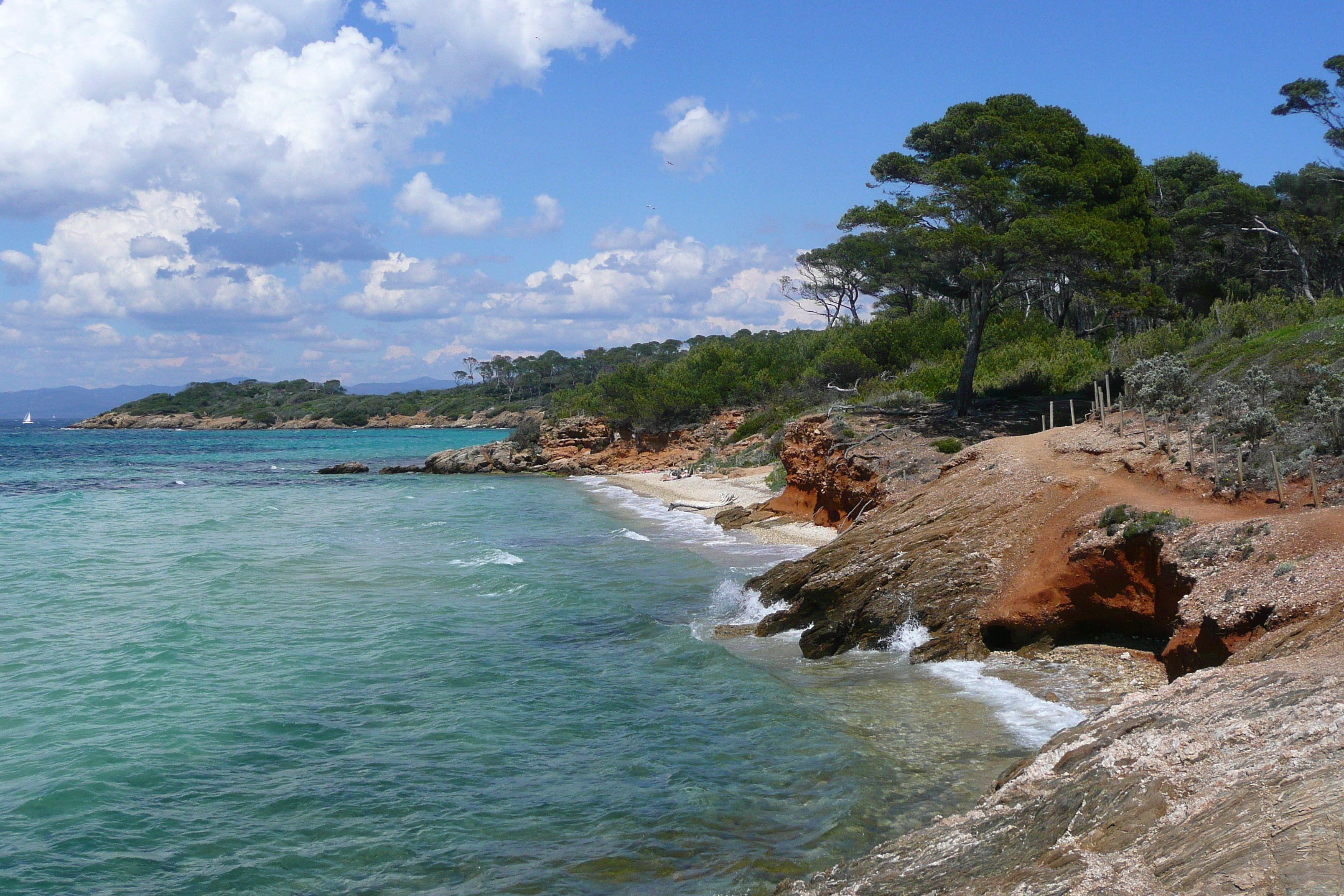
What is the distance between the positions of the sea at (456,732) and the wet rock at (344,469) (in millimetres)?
34915

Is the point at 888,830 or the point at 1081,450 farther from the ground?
the point at 1081,450

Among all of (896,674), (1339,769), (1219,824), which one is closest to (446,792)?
(896,674)

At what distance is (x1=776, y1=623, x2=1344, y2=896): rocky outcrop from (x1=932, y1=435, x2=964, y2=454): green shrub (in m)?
15.0

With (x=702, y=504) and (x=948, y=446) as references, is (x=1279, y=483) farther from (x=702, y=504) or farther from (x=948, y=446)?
(x=702, y=504)

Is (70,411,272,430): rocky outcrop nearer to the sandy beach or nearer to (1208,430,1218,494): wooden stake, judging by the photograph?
the sandy beach

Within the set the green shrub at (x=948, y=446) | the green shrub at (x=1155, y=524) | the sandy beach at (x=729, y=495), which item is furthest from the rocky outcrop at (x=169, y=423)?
the green shrub at (x=1155, y=524)

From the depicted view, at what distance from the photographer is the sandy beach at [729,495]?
24438mm

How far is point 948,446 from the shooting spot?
2192 centimetres

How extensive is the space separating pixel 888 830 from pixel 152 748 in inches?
344

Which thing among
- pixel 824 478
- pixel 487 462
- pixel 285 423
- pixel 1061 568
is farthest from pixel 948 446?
pixel 285 423

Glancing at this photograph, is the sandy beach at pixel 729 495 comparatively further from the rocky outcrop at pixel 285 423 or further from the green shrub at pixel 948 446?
the rocky outcrop at pixel 285 423

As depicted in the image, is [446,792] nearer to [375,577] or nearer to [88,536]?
[375,577]

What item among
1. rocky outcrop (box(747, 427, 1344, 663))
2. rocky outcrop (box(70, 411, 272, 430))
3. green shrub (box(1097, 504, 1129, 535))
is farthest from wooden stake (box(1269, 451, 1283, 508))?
rocky outcrop (box(70, 411, 272, 430))

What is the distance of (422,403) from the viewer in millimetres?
166875
